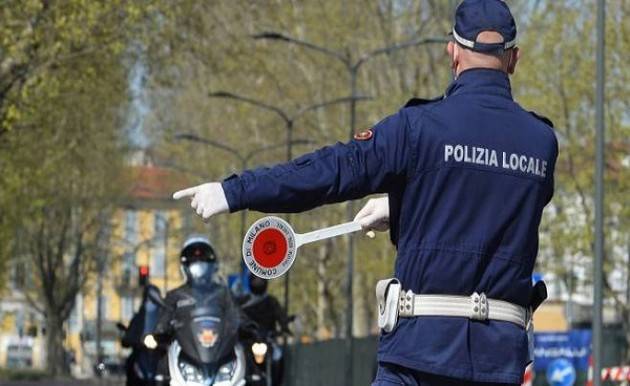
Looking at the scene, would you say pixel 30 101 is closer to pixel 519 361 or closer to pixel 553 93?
pixel 553 93

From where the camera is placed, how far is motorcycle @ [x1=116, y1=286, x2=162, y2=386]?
1897 centimetres

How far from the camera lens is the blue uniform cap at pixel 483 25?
5969 millimetres

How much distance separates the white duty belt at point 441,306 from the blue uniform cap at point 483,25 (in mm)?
716

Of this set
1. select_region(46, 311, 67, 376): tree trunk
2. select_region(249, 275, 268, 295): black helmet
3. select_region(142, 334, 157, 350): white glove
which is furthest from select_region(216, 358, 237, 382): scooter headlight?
select_region(46, 311, 67, 376): tree trunk

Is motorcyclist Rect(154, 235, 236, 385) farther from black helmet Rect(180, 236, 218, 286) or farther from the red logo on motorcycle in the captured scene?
the red logo on motorcycle

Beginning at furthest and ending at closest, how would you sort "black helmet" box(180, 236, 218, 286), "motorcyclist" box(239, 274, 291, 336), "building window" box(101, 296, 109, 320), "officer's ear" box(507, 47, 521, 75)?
"building window" box(101, 296, 109, 320) < "motorcyclist" box(239, 274, 291, 336) < "black helmet" box(180, 236, 218, 286) < "officer's ear" box(507, 47, 521, 75)

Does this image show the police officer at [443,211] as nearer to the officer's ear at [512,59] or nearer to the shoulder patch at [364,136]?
the shoulder patch at [364,136]

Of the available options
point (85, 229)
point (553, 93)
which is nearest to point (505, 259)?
point (553, 93)

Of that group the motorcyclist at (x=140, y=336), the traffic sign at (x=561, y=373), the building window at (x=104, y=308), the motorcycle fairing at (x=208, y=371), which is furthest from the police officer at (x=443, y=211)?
the building window at (x=104, y=308)

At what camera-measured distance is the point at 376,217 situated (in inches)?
239

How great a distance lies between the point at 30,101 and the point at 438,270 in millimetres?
32038

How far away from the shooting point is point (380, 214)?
607 centimetres

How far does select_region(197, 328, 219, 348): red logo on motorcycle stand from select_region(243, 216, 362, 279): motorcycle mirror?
1096 centimetres

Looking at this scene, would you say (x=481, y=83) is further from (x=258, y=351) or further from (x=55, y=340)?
(x=55, y=340)
